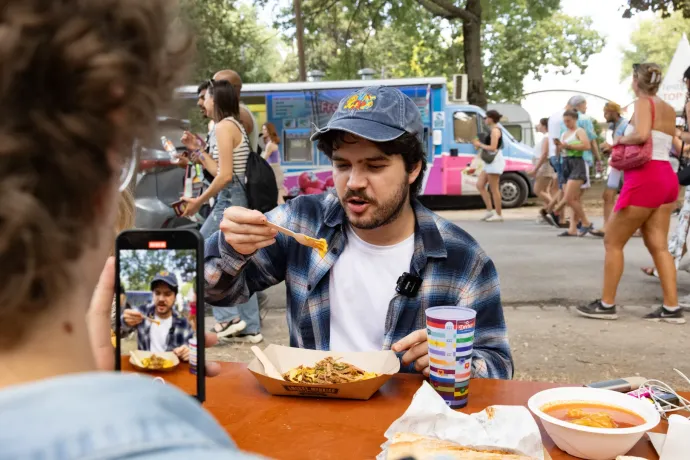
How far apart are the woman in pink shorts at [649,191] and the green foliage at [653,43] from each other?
51.0 metres

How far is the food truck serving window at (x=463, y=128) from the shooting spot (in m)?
14.0

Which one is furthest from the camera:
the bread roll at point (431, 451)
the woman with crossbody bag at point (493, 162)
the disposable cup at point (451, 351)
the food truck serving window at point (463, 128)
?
the food truck serving window at point (463, 128)

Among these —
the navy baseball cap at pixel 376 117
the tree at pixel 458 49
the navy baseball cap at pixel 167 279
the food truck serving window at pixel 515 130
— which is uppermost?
the tree at pixel 458 49

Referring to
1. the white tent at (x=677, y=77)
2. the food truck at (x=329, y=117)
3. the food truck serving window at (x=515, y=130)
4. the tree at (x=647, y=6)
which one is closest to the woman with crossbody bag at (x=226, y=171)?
the tree at (x=647, y=6)

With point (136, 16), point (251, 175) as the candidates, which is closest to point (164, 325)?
point (136, 16)

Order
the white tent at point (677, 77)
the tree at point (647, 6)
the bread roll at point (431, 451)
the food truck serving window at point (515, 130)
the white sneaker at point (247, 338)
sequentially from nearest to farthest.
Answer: the bread roll at point (431, 451) → the white sneaker at point (247, 338) → the tree at point (647, 6) → the white tent at point (677, 77) → the food truck serving window at point (515, 130)

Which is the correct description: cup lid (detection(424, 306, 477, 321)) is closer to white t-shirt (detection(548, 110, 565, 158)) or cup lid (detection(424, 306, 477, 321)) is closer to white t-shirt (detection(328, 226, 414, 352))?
white t-shirt (detection(328, 226, 414, 352))

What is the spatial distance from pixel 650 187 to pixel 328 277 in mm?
3822

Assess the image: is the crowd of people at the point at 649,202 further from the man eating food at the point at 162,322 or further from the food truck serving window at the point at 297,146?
the food truck serving window at the point at 297,146

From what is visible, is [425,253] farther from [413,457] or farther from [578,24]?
[578,24]

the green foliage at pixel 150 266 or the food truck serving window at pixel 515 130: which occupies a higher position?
the food truck serving window at pixel 515 130

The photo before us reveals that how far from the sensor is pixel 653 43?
5634cm

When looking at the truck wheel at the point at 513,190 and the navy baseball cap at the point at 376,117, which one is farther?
the truck wheel at the point at 513,190

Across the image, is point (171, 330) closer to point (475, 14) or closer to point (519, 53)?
point (475, 14)
